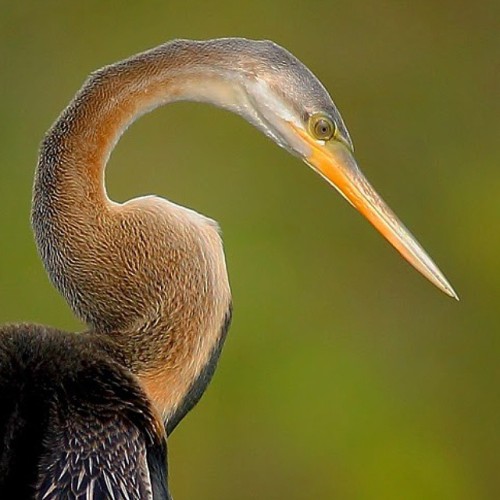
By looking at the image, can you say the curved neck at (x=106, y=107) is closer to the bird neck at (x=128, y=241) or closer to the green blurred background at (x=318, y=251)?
the bird neck at (x=128, y=241)

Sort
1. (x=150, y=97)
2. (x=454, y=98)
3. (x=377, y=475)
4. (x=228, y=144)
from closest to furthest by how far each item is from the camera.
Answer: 1. (x=150, y=97)
2. (x=377, y=475)
3. (x=228, y=144)
4. (x=454, y=98)

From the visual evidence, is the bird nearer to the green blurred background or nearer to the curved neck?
the curved neck

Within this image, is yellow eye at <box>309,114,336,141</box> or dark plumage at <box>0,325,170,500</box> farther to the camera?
yellow eye at <box>309,114,336,141</box>

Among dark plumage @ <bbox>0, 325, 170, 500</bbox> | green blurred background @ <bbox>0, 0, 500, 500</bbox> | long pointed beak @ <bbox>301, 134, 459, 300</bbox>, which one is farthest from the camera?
green blurred background @ <bbox>0, 0, 500, 500</bbox>

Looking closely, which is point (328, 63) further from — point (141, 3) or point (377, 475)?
point (377, 475)

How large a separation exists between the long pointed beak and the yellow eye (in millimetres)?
33

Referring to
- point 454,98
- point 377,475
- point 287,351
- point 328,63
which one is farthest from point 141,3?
point 377,475

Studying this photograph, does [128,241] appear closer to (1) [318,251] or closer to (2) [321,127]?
(2) [321,127]

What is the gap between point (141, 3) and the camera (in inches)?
308

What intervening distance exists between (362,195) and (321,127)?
151 millimetres

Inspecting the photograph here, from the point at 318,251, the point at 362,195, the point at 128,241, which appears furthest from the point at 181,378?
the point at 318,251

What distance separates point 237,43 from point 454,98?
501cm

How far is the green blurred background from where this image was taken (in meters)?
6.52

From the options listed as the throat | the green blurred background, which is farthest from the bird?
the green blurred background
